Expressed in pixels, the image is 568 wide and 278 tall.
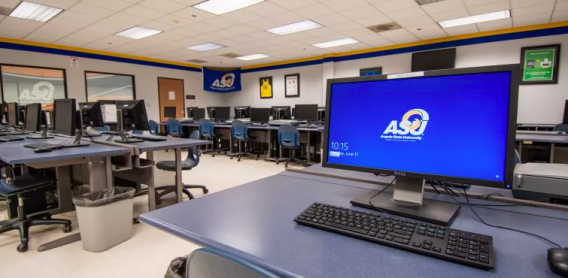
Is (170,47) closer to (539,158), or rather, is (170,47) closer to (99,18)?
(99,18)

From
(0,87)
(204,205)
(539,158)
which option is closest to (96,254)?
(204,205)

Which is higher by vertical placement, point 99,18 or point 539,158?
point 99,18

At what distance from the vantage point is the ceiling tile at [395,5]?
457 cm

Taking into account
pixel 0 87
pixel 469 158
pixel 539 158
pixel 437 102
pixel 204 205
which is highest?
pixel 0 87

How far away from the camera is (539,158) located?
366 centimetres

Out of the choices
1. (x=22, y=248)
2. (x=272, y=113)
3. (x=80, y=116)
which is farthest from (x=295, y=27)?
(x=22, y=248)

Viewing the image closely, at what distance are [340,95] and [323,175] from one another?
0.53 meters

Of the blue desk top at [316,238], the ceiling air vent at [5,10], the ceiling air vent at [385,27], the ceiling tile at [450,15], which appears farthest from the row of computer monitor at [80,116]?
the ceiling tile at [450,15]

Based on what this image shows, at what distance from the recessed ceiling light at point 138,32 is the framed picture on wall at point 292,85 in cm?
485

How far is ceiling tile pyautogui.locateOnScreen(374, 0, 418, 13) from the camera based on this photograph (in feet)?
15.0

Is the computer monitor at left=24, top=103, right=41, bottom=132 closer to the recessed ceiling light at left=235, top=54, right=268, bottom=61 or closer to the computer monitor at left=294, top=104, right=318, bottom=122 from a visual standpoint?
the computer monitor at left=294, top=104, right=318, bottom=122

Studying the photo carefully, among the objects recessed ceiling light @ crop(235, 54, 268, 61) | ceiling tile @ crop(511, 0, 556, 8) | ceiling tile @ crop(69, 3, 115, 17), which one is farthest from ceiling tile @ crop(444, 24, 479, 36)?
ceiling tile @ crop(69, 3, 115, 17)

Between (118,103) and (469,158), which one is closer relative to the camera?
(469,158)

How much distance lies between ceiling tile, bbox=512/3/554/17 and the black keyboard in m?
6.04
